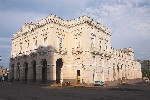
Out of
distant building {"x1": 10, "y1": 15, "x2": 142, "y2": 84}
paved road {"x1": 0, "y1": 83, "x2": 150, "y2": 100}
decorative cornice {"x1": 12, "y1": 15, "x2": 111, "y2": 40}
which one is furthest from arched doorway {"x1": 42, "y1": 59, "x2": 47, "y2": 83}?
paved road {"x1": 0, "y1": 83, "x2": 150, "y2": 100}

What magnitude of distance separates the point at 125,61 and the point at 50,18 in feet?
122

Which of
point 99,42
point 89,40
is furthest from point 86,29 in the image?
point 99,42

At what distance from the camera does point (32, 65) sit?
48.5 m

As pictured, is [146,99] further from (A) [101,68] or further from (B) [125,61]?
(B) [125,61]

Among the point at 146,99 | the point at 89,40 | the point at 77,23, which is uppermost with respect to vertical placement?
the point at 77,23

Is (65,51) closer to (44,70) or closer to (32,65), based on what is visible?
(44,70)

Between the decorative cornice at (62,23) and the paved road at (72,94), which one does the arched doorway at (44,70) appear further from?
the paved road at (72,94)

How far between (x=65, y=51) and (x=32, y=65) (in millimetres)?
9634

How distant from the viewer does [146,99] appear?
1759cm

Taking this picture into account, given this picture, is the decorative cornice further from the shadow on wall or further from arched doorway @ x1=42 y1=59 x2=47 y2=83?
arched doorway @ x1=42 y1=59 x2=47 y2=83

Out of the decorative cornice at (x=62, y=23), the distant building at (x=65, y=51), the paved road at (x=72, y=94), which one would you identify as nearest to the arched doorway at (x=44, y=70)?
the distant building at (x=65, y=51)

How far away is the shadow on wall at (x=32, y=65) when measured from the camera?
4259 centimetres

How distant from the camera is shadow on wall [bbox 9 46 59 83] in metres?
42.6

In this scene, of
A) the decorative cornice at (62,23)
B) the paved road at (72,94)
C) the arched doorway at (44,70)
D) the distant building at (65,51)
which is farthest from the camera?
the arched doorway at (44,70)
